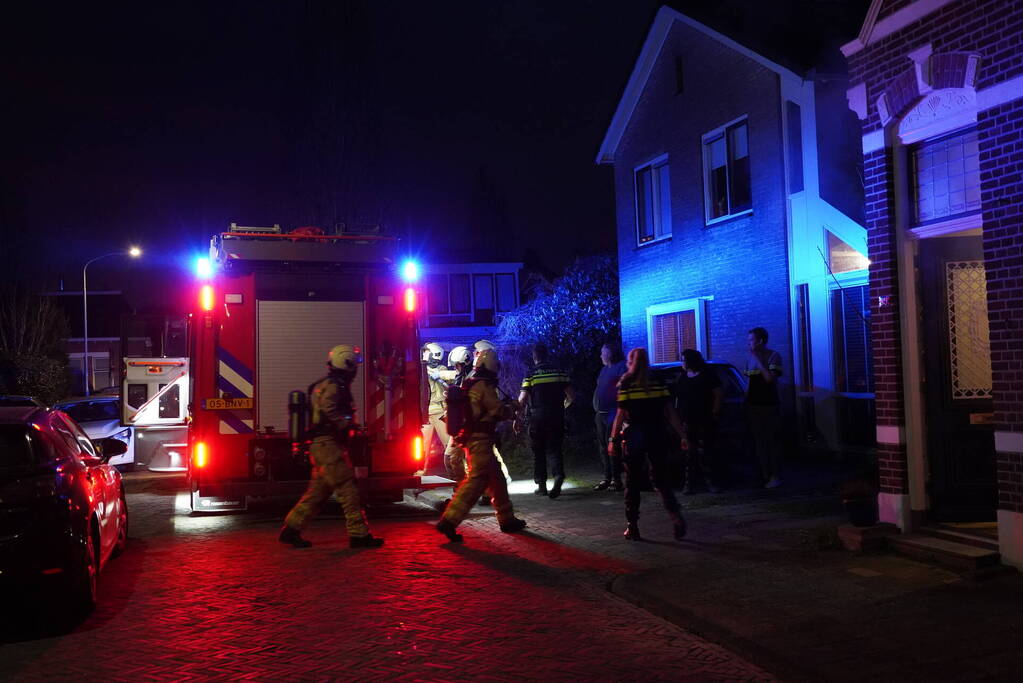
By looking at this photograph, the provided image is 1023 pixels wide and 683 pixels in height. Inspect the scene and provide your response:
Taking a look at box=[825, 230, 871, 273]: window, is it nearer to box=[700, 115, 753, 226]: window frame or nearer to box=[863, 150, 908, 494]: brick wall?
box=[700, 115, 753, 226]: window frame

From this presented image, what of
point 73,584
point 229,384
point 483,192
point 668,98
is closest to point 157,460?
point 229,384

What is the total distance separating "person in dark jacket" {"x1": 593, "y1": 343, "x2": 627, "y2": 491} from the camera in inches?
484

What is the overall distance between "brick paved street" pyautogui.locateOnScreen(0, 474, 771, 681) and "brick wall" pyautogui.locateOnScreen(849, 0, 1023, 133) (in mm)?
4759

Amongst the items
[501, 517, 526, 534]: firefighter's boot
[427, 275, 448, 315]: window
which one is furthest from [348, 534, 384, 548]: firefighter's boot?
[427, 275, 448, 315]: window

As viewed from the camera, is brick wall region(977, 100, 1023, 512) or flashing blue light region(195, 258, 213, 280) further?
flashing blue light region(195, 258, 213, 280)

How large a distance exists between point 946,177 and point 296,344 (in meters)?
7.13

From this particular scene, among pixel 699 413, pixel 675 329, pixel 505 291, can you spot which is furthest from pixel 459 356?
pixel 505 291

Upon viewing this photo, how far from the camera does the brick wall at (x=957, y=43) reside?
23.5 feet

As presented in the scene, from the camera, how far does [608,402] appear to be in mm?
12398

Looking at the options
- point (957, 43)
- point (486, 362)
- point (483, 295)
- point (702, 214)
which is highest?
point (483, 295)

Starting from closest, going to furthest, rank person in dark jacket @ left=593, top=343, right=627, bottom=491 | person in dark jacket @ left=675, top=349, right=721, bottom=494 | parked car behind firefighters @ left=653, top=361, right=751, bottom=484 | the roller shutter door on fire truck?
the roller shutter door on fire truck, person in dark jacket @ left=675, top=349, right=721, bottom=494, parked car behind firefighters @ left=653, top=361, right=751, bottom=484, person in dark jacket @ left=593, top=343, right=627, bottom=491

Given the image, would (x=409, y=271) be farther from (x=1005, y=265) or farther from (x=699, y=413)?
(x=1005, y=265)

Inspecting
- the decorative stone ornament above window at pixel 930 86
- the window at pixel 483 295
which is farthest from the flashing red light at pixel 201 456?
the window at pixel 483 295

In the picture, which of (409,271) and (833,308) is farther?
(833,308)
